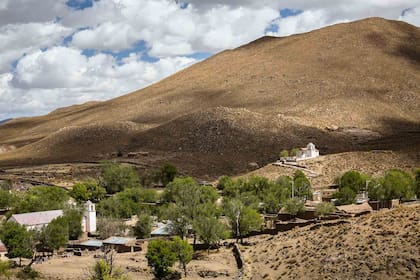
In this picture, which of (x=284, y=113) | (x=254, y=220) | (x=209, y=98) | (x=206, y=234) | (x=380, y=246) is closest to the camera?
(x=380, y=246)

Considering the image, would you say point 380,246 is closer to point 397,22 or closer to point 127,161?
point 127,161

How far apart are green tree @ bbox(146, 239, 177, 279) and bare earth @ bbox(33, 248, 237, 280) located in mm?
902

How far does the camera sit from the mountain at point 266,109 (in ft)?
326

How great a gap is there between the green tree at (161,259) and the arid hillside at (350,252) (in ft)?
14.1

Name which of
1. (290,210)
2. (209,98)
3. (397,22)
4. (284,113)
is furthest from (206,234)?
(397,22)

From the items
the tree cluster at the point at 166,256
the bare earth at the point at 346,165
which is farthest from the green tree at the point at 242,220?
the bare earth at the point at 346,165

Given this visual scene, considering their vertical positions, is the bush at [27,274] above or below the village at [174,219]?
below

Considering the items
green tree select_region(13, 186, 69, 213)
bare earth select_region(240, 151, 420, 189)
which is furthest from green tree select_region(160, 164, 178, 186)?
green tree select_region(13, 186, 69, 213)

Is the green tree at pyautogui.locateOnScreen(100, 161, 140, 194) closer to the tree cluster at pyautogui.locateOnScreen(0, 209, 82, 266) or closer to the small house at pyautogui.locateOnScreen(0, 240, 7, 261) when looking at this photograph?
the tree cluster at pyautogui.locateOnScreen(0, 209, 82, 266)

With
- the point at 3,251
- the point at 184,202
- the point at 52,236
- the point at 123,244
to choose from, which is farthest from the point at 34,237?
the point at 184,202

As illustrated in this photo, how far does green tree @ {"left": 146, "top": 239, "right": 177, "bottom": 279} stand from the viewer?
107 ft

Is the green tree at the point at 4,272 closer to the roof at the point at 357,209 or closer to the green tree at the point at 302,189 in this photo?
the roof at the point at 357,209

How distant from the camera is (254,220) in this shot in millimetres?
40938

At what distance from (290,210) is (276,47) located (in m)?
134
